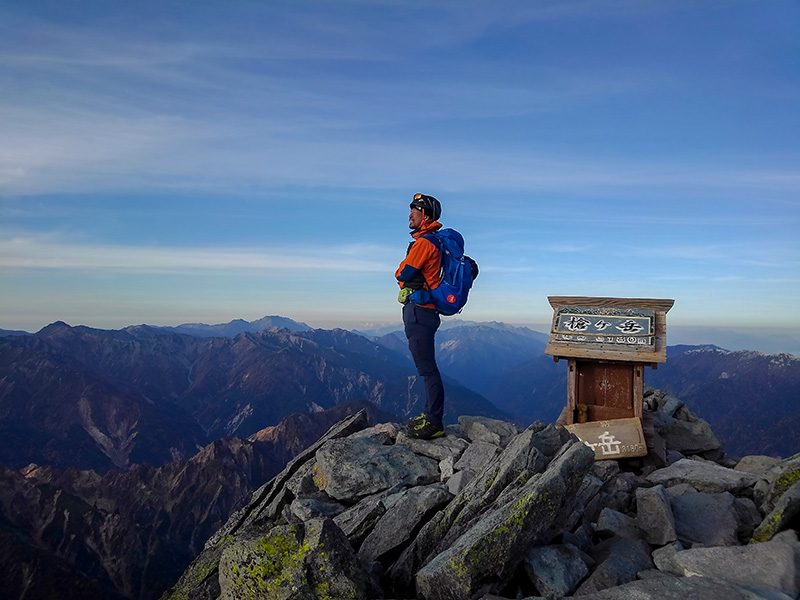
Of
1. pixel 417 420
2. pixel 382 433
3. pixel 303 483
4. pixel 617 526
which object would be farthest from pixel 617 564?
pixel 382 433

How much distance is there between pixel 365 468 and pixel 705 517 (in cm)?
762

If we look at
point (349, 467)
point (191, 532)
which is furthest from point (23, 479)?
point (349, 467)

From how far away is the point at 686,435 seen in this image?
19.2m

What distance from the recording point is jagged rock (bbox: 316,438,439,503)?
1389 cm

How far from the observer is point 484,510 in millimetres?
9641

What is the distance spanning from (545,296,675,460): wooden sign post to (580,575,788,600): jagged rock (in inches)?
334

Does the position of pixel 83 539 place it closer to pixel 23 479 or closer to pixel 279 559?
pixel 23 479

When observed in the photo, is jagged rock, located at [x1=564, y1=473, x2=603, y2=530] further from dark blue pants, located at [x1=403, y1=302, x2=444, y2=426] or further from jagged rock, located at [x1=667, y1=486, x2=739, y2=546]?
dark blue pants, located at [x1=403, y1=302, x2=444, y2=426]

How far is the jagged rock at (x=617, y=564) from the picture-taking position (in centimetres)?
792

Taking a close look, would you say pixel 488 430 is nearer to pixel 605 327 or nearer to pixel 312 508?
pixel 605 327

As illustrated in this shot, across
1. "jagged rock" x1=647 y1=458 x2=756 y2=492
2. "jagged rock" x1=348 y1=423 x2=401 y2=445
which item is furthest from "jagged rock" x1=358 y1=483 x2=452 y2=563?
"jagged rock" x1=647 y1=458 x2=756 y2=492

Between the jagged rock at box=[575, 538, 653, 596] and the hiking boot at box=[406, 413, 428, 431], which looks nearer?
the jagged rock at box=[575, 538, 653, 596]

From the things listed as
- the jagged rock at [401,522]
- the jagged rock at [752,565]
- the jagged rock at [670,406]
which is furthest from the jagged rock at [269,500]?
the jagged rock at [670,406]

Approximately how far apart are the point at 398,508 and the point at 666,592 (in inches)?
202
